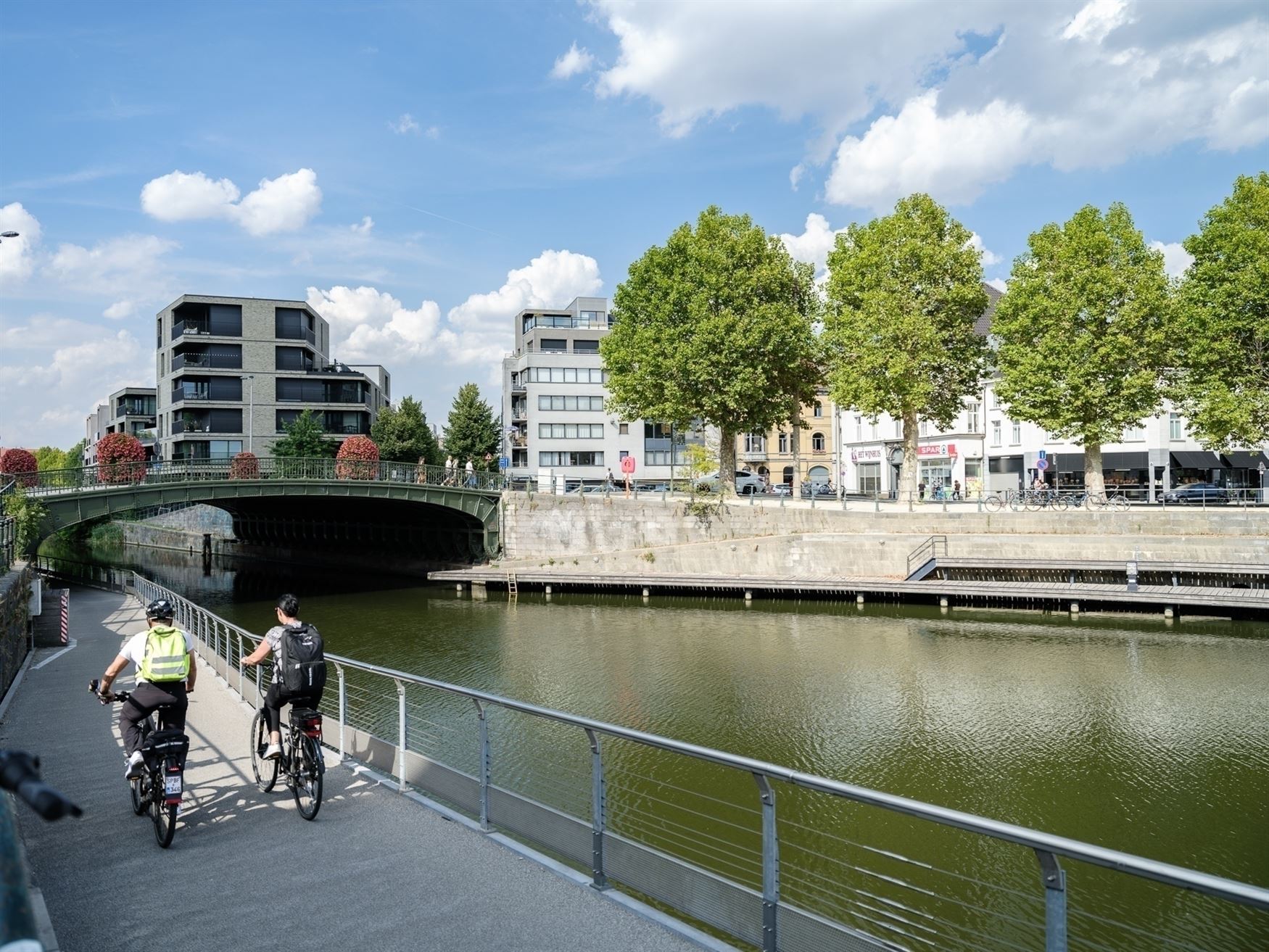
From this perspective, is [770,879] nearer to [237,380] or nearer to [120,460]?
[120,460]

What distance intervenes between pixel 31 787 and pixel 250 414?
72.3 metres

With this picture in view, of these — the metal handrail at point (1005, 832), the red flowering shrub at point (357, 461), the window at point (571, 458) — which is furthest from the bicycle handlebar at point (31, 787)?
the window at point (571, 458)

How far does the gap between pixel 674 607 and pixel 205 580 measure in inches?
1188

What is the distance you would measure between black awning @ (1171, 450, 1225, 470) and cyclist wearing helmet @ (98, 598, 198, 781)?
50.1 meters

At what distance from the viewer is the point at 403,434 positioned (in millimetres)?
68562

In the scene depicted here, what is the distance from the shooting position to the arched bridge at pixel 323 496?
33.8 metres

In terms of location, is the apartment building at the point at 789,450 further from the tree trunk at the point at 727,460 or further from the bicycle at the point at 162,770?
the bicycle at the point at 162,770

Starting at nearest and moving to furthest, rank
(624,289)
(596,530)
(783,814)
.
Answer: (783,814) → (596,530) → (624,289)

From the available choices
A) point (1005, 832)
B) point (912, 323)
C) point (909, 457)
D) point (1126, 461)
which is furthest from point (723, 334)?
point (1005, 832)

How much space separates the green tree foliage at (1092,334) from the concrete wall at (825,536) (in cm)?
370

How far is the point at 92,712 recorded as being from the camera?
13.4m

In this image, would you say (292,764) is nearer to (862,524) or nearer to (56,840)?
(56,840)

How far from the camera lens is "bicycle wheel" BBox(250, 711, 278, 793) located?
8500 mm

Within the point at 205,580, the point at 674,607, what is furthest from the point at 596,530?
the point at 205,580
